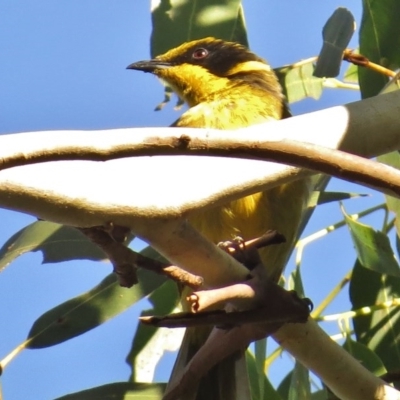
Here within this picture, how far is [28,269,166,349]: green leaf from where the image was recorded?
2.28 m

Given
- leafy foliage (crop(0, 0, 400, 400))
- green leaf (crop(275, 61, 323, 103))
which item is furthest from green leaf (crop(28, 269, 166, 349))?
green leaf (crop(275, 61, 323, 103))

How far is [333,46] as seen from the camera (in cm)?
227

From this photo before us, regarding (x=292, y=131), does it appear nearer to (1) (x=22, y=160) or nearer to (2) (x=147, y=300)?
(1) (x=22, y=160)

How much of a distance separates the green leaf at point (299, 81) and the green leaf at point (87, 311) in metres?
0.83

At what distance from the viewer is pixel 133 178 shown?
3.65ft

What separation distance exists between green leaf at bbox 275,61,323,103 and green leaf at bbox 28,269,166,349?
2.72 feet

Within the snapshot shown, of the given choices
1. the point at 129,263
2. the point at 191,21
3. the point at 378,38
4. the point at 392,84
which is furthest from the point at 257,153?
the point at 191,21

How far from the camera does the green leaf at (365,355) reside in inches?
89.0

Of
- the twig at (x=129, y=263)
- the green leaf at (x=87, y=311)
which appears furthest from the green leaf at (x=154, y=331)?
the twig at (x=129, y=263)

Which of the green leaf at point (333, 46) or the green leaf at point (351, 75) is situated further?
the green leaf at point (351, 75)

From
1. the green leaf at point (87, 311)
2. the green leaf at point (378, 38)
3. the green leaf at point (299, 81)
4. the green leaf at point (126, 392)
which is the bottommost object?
the green leaf at point (126, 392)

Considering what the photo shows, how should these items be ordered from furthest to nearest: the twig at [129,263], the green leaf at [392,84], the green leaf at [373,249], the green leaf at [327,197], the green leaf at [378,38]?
the green leaf at [327,197] → the green leaf at [378,38] → the green leaf at [373,249] → the green leaf at [392,84] → the twig at [129,263]

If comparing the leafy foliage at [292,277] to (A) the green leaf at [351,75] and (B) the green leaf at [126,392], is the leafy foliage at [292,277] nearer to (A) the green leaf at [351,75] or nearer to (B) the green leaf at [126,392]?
(B) the green leaf at [126,392]

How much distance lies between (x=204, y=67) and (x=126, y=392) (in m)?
1.33
